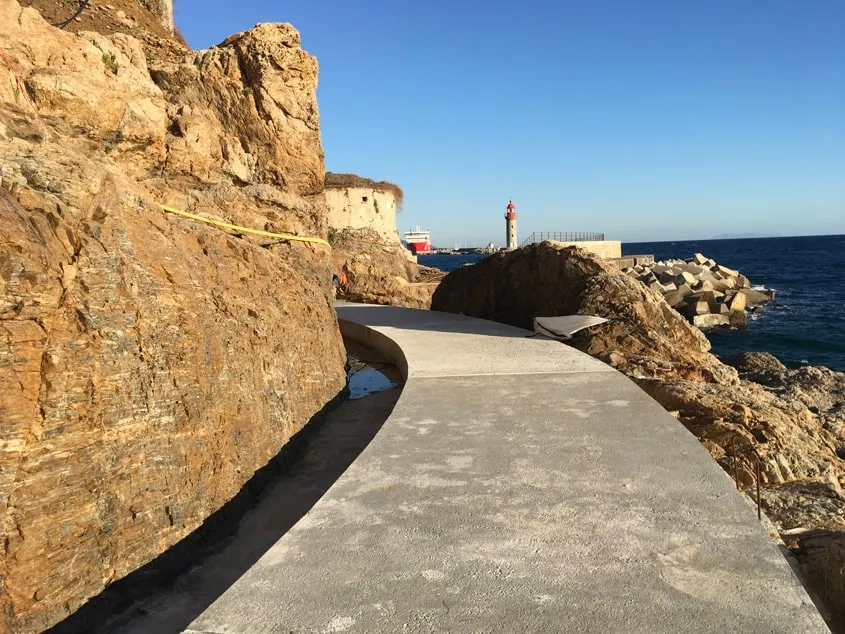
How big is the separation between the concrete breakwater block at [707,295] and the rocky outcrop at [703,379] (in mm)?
9228

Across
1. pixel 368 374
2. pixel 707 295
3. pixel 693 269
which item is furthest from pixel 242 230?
pixel 693 269

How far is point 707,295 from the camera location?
25594 mm

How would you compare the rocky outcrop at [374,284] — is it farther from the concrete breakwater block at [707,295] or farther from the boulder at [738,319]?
the boulder at [738,319]

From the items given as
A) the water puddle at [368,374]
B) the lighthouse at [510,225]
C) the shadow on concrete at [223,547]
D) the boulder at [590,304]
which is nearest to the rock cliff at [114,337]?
the shadow on concrete at [223,547]

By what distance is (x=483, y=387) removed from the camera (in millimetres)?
5605

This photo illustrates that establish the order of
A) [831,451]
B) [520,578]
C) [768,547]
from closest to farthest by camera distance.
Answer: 1. [520,578]
2. [768,547]
3. [831,451]

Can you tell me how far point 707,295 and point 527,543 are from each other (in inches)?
1014

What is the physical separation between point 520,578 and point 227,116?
439 inches

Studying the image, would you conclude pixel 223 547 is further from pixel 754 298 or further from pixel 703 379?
pixel 754 298

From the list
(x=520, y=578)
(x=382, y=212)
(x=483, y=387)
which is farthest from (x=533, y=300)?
(x=382, y=212)

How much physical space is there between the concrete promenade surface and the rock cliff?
3.61 ft

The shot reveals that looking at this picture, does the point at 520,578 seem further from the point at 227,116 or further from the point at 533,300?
the point at 227,116

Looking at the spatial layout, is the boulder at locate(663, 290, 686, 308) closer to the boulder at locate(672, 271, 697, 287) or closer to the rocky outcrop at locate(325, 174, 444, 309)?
the boulder at locate(672, 271, 697, 287)

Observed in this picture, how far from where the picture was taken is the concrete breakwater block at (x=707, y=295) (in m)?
23.9
